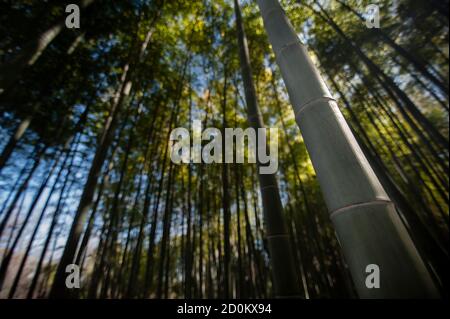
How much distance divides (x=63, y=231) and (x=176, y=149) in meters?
4.99

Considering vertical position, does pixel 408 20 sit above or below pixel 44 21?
below

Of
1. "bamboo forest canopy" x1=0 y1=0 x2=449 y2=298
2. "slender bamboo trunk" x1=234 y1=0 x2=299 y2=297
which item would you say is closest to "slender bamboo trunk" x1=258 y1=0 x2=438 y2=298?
"bamboo forest canopy" x1=0 y1=0 x2=449 y2=298

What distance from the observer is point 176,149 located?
5543mm

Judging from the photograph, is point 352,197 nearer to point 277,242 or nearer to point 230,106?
point 277,242

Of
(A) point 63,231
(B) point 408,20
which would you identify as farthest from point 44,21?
(B) point 408,20

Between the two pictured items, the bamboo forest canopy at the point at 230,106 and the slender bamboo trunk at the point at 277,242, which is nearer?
the bamboo forest canopy at the point at 230,106

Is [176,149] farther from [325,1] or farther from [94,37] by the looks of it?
[325,1]

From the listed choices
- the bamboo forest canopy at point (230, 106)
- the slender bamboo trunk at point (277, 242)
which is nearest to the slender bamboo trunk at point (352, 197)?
the bamboo forest canopy at point (230, 106)

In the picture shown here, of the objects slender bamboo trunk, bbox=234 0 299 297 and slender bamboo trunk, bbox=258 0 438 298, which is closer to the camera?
slender bamboo trunk, bbox=258 0 438 298

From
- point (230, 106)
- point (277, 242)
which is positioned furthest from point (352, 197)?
point (230, 106)

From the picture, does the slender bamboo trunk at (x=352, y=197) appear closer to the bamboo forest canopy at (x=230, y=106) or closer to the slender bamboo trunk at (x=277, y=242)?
the bamboo forest canopy at (x=230, y=106)

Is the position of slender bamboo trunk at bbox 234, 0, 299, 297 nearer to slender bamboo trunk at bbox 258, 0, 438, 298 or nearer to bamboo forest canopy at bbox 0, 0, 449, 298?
bamboo forest canopy at bbox 0, 0, 449, 298
